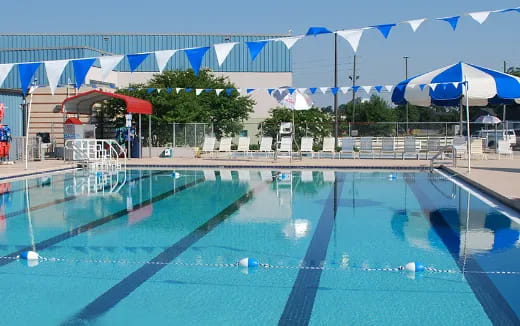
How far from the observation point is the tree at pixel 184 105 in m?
25.3

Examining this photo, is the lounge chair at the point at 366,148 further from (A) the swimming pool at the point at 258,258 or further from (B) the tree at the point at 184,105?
(A) the swimming pool at the point at 258,258

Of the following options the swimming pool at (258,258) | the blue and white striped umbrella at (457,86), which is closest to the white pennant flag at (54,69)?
the swimming pool at (258,258)

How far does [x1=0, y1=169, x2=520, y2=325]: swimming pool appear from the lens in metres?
5.25

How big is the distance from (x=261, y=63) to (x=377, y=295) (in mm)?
34349

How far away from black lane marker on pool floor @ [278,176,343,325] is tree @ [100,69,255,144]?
1581 cm

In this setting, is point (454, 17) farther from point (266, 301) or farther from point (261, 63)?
point (261, 63)

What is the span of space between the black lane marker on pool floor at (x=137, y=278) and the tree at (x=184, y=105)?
15.2 m

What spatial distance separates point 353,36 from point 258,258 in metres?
4.34

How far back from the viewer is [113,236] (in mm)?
8539

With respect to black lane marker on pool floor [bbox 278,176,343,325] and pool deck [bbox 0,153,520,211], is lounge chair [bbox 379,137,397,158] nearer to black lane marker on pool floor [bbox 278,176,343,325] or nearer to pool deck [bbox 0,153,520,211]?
pool deck [bbox 0,153,520,211]

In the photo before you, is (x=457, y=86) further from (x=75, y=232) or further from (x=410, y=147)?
(x=75, y=232)

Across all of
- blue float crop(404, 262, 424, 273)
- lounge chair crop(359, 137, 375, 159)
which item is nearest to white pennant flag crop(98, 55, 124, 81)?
blue float crop(404, 262, 424, 273)

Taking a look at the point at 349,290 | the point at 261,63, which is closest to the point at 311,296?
the point at 349,290

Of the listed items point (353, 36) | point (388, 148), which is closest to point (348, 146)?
point (388, 148)
